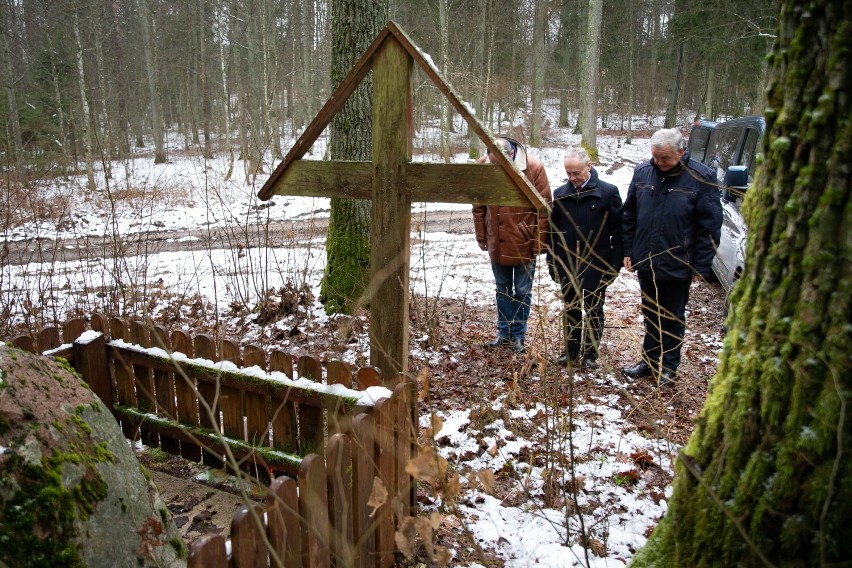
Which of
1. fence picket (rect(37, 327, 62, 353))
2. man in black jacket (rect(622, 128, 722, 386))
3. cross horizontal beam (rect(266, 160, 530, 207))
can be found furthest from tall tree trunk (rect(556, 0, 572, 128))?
fence picket (rect(37, 327, 62, 353))

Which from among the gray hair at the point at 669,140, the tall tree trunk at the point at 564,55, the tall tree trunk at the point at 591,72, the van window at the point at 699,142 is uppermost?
the tall tree trunk at the point at 564,55

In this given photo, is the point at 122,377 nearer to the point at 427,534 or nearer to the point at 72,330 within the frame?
the point at 72,330

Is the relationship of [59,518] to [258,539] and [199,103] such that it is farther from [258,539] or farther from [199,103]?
[199,103]

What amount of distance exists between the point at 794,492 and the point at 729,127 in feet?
26.0

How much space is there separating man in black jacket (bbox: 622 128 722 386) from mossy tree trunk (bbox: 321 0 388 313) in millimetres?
2428

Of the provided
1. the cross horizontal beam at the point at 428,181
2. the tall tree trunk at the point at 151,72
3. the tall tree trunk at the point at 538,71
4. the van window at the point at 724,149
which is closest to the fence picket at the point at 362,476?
the cross horizontal beam at the point at 428,181

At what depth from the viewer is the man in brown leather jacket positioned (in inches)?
191

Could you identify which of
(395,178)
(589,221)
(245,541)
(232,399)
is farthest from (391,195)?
(589,221)

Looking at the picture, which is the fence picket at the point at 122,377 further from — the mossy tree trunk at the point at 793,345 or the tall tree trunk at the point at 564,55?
the tall tree trunk at the point at 564,55

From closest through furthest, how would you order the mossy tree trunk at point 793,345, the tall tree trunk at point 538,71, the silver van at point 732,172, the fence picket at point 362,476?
the mossy tree trunk at point 793,345 → the fence picket at point 362,476 → the silver van at point 732,172 → the tall tree trunk at point 538,71

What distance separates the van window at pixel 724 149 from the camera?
7.45 metres

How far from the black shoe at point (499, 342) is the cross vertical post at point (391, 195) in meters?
2.22

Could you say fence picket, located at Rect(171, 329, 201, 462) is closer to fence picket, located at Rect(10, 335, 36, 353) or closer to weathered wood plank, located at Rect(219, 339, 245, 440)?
weathered wood plank, located at Rect(219, 339, 245, 440)

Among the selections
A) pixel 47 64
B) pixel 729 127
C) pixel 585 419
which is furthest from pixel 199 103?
pixel 585 419
